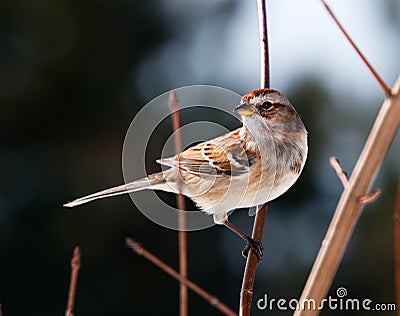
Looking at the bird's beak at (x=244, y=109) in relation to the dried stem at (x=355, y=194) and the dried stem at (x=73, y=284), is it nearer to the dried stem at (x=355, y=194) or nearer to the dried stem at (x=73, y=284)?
the dried stem at (x=73, y=284)

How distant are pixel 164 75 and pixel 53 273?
2.01 meters

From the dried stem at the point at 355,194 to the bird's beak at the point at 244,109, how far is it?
94 cm

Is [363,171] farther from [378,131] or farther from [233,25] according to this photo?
[233,25]

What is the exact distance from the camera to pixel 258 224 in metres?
1.53

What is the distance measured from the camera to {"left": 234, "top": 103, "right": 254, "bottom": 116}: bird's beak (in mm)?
1721

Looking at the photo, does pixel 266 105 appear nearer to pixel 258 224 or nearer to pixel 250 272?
pixel 258 224

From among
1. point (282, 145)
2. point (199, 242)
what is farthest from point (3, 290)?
point (282, 145)

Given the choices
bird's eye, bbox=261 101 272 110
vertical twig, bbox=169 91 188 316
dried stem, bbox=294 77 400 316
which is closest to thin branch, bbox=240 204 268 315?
vertical twig, bbox=169 91 188 316

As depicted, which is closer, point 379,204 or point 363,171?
point 363,171

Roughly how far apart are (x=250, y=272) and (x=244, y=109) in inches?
19.3

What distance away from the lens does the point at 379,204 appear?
237 inches

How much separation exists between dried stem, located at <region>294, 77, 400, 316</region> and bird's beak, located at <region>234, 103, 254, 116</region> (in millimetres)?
944

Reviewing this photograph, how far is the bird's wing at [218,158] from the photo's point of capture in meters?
1.87

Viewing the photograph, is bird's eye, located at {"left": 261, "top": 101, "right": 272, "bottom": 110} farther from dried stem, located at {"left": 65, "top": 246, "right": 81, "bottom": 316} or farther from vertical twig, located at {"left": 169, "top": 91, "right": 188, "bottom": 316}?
dried stem, located at {"left": 65, "top": 246, "right": 81, "bottom": 316}
